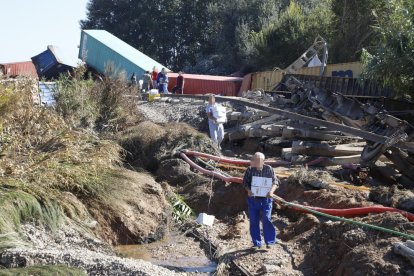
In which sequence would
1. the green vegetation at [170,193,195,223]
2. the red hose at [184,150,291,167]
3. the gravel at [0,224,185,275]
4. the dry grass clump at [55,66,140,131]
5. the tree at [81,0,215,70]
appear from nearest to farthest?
1. the gravel at [0,224,185,275]
2. the green vegetation at [170,193,195,223]
3. the red hose at [184,150,291,167]
4. the dry grass clump at [55,66,140,131]
5. the tree at [81,0,215,70]

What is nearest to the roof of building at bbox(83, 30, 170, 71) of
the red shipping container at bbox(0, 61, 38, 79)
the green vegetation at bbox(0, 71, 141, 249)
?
the red shipping container at bbox(0, 61, 38, 79)

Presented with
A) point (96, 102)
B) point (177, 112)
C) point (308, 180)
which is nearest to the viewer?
point (308, 180)

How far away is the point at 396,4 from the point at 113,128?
8.32 metres

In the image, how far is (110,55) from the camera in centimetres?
3538

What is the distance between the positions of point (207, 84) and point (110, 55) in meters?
5.77

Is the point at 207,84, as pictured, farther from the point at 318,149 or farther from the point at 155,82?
the point at 318,149

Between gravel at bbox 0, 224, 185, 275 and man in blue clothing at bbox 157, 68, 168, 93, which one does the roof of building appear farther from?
gravel at bbox 0, 224, 185, 275

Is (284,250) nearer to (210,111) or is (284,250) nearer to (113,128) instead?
(210,111)

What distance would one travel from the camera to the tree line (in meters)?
33.8

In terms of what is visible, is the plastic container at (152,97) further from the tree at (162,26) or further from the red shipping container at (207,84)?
the tree at (162,26)

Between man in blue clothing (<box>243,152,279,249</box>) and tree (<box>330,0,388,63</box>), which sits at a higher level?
tree (<box>330,0,388,63</box>)

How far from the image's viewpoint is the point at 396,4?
1672cm

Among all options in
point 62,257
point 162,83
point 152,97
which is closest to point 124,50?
point 162,83

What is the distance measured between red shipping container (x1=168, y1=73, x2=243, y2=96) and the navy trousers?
2368 centimetres
